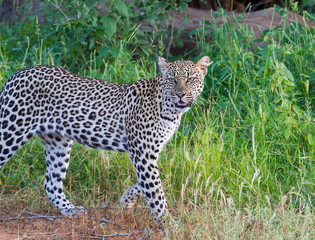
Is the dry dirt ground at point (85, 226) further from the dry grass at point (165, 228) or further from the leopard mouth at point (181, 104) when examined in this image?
the leopard mouth at point (181, 104)

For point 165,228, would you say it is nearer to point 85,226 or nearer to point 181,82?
point 85,226

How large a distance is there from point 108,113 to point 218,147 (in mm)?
1271

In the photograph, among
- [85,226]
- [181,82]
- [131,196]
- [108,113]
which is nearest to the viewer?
[85,226]

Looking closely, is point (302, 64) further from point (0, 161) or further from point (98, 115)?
point (0, 161)

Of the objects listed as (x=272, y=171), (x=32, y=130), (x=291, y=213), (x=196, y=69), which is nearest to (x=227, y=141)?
(x=272, y=171)

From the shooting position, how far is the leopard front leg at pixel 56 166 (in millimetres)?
6012

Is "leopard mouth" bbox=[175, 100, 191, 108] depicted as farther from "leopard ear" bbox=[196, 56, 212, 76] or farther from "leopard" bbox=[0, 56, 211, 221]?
"leopard ear" bbox=[196, 56, 212, 76]

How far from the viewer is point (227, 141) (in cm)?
638

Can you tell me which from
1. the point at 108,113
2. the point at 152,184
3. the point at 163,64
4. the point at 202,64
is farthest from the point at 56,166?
the point at 202,64

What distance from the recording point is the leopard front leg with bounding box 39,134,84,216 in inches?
237

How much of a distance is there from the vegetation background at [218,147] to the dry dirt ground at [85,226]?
12cm

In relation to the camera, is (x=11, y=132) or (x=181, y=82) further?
(x=11, y=132)

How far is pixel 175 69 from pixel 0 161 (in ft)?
6.85

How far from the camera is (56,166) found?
240 inches
